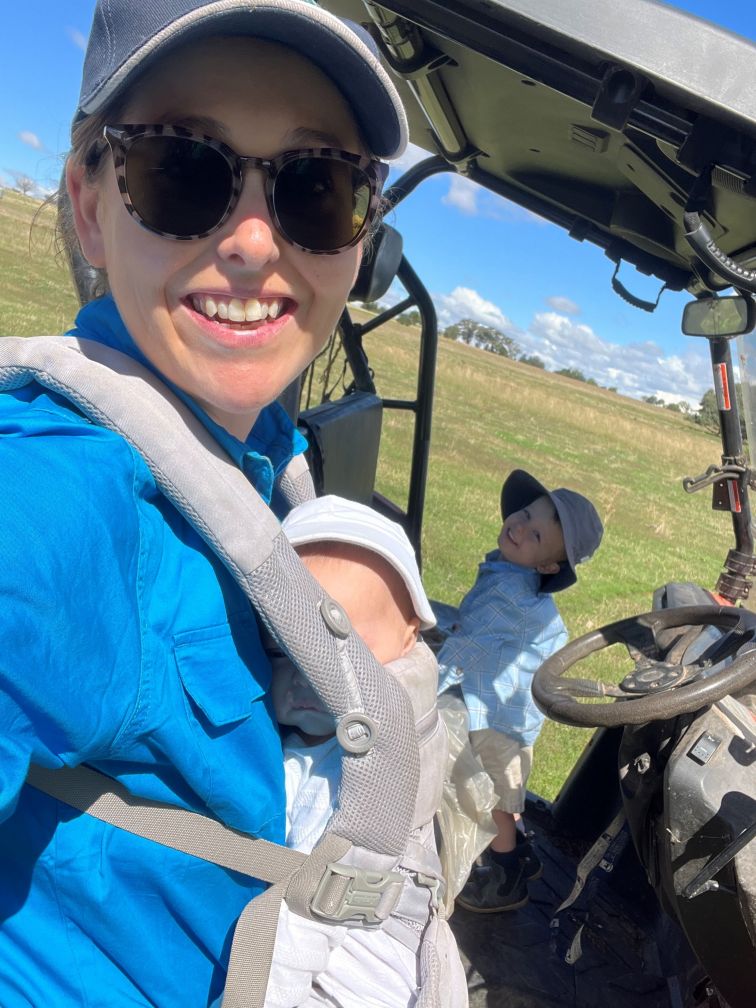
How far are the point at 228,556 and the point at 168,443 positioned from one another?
144mm

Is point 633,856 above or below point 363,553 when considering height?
below

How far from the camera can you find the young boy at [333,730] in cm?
113

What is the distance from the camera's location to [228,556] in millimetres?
956

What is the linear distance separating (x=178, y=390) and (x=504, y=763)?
245cm

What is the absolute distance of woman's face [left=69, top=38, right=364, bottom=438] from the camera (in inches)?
40.0

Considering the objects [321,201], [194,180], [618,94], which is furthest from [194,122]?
[618,94]

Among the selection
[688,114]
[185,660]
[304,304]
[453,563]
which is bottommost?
[453,563]

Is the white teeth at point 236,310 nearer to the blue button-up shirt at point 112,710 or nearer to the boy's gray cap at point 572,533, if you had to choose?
the blue button-up shirt at point 112,710

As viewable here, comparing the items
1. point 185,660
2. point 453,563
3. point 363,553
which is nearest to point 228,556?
point 185,660

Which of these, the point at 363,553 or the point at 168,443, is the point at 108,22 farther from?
the point at 363,553

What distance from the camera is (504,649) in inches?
128

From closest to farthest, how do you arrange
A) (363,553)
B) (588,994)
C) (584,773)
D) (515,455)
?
(363,553)
(588,994)
(584,773)
(515,455)

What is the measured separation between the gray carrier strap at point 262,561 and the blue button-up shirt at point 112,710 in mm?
31

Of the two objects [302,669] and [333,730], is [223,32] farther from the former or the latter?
[333,730]
